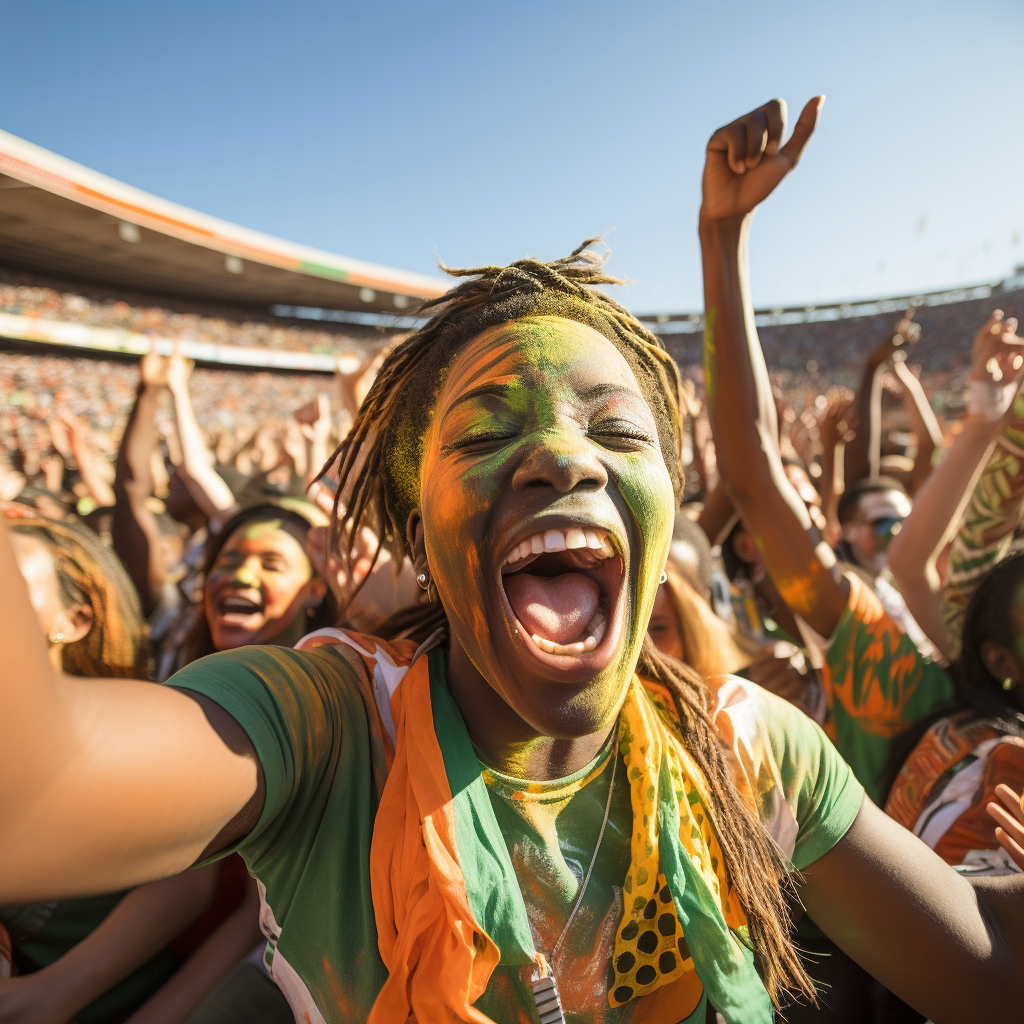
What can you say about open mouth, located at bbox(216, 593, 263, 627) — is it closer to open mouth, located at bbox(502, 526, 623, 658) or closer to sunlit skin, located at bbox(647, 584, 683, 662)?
sunlit skin, located at bbox(647, 584, 683, 662)

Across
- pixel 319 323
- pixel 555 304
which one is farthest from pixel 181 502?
pixel 319 323

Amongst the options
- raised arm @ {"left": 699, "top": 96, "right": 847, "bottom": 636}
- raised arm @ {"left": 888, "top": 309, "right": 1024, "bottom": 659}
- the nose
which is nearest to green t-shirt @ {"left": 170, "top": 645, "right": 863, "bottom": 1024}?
the nose

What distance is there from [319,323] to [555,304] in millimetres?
30273

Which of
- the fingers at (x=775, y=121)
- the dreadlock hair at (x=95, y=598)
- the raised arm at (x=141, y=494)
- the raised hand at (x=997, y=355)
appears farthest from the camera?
the raised arm at (x=141, y=494)

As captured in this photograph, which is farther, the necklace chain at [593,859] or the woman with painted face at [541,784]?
the necklace chain at [593,859]

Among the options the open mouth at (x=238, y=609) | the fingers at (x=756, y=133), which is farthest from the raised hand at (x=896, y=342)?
the open mouth at (x=238, y=609)

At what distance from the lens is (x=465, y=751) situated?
1231mm

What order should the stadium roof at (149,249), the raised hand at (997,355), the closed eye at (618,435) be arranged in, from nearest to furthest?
the closed eye at (618,435) → the raised hand at (997,355) → the stadium roof at (149,249)

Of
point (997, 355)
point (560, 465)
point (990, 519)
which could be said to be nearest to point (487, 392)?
point (560, 465)

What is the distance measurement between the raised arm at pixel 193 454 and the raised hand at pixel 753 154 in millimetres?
2889

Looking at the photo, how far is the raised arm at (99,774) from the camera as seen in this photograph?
0.67 m

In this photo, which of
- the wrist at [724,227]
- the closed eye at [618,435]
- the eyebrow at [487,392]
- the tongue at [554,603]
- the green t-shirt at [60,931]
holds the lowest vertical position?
the green t-shirt at [60,931]

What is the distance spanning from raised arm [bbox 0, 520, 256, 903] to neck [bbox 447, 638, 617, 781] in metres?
0.46

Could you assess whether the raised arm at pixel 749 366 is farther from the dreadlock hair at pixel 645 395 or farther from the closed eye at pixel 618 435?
the closed eye at pixel 618 435
